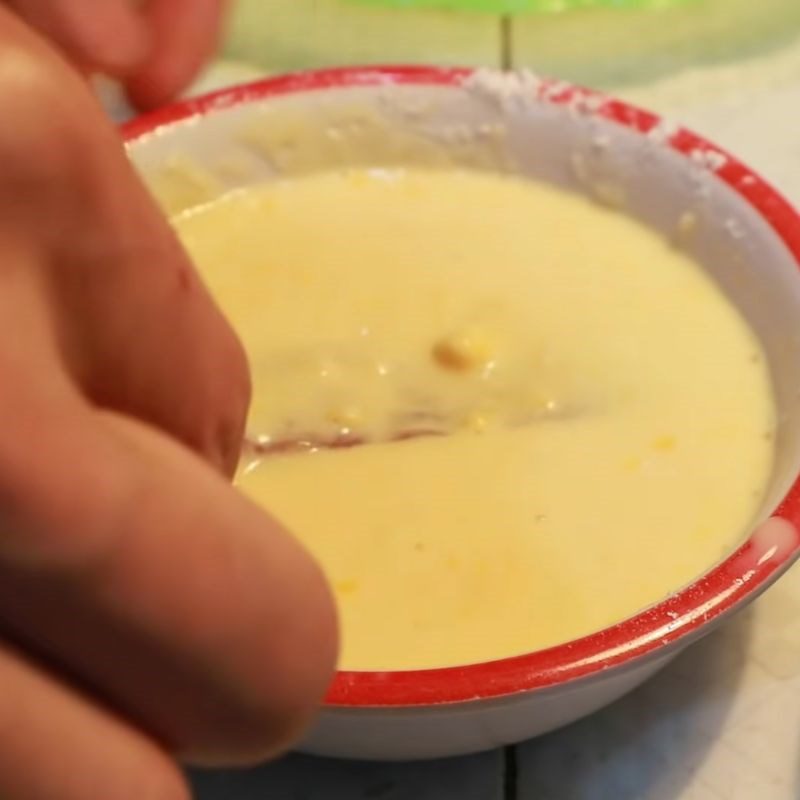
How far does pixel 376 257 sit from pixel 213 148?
0.11 meters

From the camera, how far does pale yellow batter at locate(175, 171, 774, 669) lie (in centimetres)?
45

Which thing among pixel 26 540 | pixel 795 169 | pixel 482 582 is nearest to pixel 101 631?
pixel 26 540

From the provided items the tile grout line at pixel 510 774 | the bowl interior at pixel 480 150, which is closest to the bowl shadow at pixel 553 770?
the tile grout line at pixel 510 774

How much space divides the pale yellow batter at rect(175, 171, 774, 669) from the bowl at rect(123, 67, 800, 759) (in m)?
0.02

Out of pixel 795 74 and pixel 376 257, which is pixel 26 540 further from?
pixel 795 74

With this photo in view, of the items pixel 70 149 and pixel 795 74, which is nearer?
pixel 70 149

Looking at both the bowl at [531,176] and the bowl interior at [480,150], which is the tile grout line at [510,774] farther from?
the bowl interior at [480,150]

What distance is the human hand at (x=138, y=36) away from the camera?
0.99 ft

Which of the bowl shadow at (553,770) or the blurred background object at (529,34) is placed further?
the blurred background object at (529,34)

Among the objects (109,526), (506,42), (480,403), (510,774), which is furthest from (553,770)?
(506,42)

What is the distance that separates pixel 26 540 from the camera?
0.19 metres

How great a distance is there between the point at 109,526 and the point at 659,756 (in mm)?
291

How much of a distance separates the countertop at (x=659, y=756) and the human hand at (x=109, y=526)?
200 mm

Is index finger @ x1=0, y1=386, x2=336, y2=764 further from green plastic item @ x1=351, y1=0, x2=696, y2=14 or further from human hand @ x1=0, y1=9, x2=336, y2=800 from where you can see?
green plastic item @ x1=351, y1=0, x2=696, y2=14
